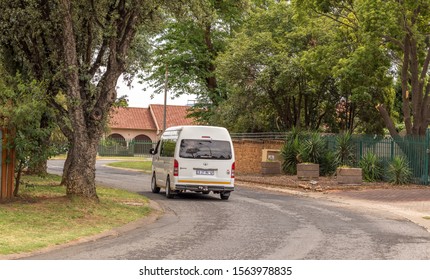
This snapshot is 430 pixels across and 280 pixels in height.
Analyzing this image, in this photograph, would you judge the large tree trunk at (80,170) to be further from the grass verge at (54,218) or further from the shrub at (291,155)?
the shrub at (291,155)

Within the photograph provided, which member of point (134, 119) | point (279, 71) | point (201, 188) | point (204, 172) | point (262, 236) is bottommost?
point (262, 236)

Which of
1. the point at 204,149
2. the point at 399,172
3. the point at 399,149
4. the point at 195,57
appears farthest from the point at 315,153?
the point at 195,57

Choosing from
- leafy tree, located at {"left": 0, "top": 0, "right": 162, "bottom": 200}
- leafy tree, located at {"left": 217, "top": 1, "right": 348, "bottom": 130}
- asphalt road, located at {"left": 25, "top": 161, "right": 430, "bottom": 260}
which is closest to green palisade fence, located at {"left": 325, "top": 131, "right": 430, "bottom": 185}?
leafy tree, located at {"left": 217, "top": 1, "right": 348, "bottom": 130}

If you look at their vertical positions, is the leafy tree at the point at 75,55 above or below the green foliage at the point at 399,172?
above

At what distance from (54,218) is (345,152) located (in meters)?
19.7

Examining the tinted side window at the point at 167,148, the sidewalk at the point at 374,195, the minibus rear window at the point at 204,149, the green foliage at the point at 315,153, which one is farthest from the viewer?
the green foliage at the point at 315,153

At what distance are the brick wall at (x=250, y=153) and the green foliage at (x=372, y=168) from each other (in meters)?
7.47

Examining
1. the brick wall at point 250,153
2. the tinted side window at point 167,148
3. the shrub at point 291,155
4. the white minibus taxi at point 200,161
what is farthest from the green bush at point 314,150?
the white minibus taxi at point 200,161

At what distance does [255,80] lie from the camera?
3753 cm

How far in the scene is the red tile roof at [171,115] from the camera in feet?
250

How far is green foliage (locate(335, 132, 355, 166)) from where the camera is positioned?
31219mm

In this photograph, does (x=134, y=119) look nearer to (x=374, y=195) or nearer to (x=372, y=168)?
(x=372, y=168)

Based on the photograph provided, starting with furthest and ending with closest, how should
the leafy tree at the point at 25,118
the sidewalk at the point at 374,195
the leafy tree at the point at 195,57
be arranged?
the leafy tree at the point at 195,57 < the sidewalk at the point at 374,195 < the leafy tree at the point at 25,118

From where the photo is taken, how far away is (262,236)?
12.8 metres
